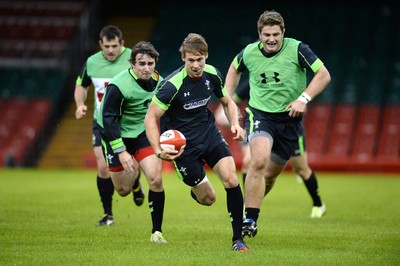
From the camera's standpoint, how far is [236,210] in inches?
350

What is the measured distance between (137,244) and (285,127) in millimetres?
2404

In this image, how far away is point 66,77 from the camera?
27391 millimetres

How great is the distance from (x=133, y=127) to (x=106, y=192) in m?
1.53

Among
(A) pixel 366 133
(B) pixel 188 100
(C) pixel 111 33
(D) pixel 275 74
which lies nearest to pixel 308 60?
(D) pixel 275 74

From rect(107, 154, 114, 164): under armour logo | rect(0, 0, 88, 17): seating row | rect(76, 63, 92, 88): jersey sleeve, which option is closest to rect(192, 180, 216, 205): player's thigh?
rect(107, 154, 114, 164): under armour logo

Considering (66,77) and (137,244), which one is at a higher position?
(137,244)

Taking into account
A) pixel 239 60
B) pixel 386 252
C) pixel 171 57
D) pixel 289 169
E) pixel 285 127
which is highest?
pixel 239 60

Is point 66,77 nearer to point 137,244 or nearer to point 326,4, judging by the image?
point 326,4

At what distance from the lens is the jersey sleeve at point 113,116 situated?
9.70m

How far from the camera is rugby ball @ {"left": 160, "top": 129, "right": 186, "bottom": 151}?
8703 millimetres

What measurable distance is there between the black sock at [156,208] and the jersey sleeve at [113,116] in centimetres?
65

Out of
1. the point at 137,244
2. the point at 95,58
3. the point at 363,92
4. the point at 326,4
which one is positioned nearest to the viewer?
the point at 137,244

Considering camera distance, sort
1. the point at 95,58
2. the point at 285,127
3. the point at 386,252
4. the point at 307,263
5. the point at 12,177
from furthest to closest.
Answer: the point at 12,177 → the point at 95,58 → the point at 285,127 → the point at 386,252 → the point at 307,263

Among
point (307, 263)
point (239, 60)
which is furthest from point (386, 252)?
point (239, 60)
